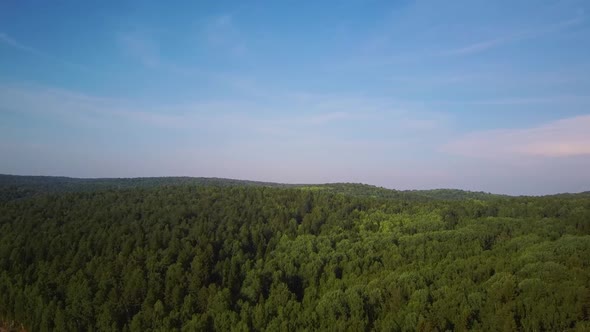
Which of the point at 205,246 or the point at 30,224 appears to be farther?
the point at 30,224

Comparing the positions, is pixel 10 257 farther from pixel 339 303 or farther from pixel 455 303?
pixel 455 303

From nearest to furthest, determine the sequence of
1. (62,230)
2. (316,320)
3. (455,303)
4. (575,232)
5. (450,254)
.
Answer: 1. (455,303)
2. (316,320)
3. (450,254)
4. (575,232)
5. (62,230)

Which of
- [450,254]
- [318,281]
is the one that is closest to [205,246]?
[318,281]

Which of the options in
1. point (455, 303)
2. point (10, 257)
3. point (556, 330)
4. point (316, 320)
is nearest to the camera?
point (556, 330)

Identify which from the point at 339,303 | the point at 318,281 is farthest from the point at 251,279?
the point at 339,303

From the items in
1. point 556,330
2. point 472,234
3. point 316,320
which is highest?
point 472,234

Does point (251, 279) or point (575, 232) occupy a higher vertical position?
point (575, 232)
